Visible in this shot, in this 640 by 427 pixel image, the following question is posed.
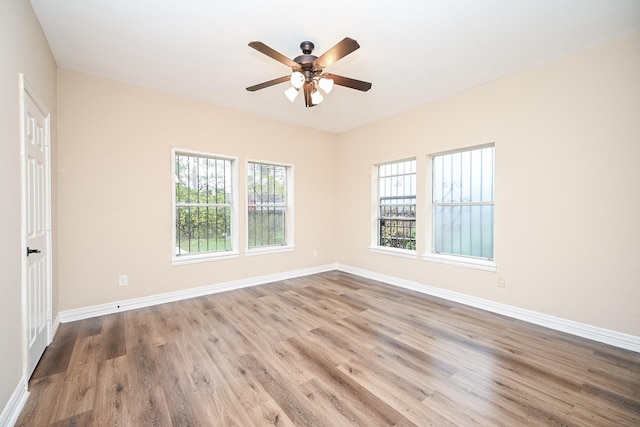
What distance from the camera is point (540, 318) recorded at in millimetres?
2914

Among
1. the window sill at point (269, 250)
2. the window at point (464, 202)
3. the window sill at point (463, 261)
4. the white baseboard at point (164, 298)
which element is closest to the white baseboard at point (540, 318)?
the window sill at point (463, 261)

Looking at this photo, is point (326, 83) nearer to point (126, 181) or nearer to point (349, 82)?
point (349, 82)

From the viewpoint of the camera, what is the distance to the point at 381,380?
6.45ft

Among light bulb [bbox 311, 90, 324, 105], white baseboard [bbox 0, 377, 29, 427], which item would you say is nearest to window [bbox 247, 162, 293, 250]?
light bulb [bbox 311, 90, 324, 105]

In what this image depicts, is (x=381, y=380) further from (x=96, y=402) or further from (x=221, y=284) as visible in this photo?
(x=221, y=284)

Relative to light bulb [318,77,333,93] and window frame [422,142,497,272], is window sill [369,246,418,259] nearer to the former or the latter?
window frame [422,142,497,272]

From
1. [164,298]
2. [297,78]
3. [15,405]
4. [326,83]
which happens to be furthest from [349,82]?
[164,298]

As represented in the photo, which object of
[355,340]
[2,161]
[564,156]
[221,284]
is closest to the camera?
[2,161]

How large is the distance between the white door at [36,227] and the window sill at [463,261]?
424 centimetres

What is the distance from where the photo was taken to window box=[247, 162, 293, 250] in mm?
4539

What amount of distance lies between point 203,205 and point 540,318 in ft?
14.8

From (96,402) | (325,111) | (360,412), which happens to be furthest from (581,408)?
(325,111)

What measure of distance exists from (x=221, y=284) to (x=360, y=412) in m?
3.00

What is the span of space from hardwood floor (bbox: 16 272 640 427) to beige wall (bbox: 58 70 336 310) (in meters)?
0.55
